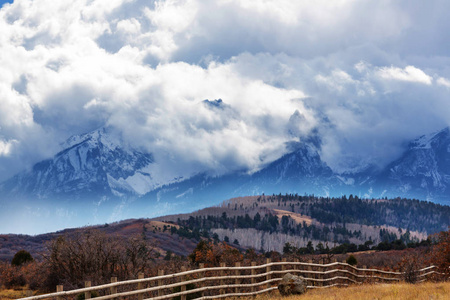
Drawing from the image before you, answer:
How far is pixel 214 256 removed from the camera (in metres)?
57.7

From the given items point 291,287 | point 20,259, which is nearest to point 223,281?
point 291,287

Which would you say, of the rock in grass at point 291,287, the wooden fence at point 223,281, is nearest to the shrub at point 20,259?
the wooden fence at point 223,281

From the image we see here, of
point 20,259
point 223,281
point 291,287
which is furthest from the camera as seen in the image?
point 20,259

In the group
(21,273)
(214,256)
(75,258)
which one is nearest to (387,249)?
(214,256)

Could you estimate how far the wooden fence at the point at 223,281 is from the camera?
19.9 meters

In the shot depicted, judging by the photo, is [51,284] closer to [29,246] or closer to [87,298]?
[87,298]

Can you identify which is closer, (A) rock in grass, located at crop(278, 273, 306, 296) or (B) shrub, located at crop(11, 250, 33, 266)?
(A) rock in grass, located at crop(278, 273, 306, 296)

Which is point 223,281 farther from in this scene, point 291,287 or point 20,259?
point 20,259

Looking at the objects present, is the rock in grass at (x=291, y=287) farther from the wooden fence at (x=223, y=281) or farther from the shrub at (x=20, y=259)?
the shrub at (x=20, y=259)

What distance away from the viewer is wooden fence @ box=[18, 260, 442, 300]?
784 inches

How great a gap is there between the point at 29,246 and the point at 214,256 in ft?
507

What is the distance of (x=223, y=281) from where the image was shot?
88.5 feet

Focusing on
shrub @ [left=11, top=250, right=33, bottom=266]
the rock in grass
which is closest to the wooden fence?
the rock in grass

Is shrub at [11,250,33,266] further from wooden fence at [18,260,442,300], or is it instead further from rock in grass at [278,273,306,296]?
rock in grass at [278,273,306,296]
